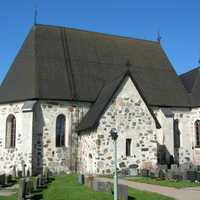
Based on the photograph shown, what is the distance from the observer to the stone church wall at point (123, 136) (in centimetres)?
2605

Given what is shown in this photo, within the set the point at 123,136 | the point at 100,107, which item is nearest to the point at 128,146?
the point at 123,136

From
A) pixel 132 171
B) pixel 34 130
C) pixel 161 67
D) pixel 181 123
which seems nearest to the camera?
pixel 132 171

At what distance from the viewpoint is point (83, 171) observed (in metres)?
28.0

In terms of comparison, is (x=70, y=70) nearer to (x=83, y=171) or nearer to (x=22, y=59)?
(x=22, y=59)

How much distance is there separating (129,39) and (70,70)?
9135mm

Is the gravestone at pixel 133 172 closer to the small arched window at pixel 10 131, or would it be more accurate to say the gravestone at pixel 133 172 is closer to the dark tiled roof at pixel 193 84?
the small arched window at pixel 10 131

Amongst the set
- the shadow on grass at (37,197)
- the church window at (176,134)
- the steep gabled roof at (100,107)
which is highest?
the steep gabled roof at (100,107)

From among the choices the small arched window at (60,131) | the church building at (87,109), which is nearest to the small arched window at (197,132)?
the church building at (87,109)

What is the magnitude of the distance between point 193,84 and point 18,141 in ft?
58.7

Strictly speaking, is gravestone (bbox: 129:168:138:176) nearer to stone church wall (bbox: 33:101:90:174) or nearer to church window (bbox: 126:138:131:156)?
church window (bbox: 126:138:131:156)

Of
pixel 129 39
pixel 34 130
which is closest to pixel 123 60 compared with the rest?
pixel 129 39

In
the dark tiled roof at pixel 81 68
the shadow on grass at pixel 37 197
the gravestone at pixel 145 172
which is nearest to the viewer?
the shadow on grass at pixel 37 197

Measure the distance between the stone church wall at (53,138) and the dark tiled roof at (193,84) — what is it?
11320 mm

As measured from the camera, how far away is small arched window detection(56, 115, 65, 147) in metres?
28.5
